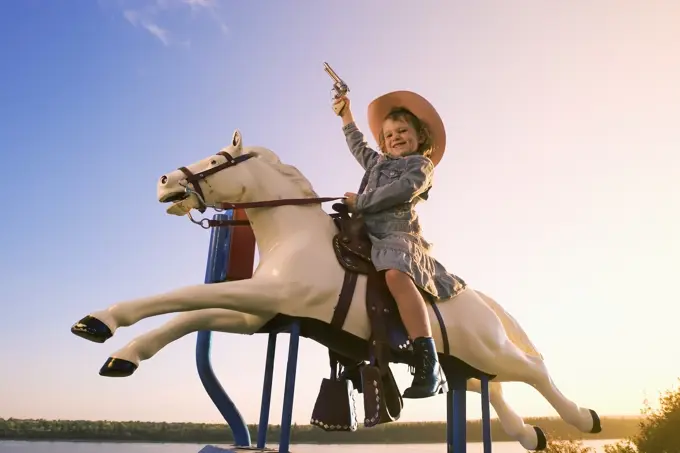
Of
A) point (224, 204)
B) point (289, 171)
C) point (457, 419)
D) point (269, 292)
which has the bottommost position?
point (457, 419)

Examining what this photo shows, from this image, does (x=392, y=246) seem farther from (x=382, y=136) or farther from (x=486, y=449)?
(x=486, y=449)

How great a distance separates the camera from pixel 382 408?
2854mm

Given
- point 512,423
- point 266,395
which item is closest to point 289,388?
point 266,395

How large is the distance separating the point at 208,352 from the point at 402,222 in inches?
58.9

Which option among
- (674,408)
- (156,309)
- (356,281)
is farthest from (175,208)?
(674,408)

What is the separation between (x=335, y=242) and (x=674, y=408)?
58.5ft

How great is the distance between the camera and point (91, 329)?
2.31m

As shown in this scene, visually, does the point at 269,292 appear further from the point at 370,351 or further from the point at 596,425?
the point at 596,425

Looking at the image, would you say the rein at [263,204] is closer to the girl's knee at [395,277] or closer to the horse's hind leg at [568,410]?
the girl's knee at [395,277]

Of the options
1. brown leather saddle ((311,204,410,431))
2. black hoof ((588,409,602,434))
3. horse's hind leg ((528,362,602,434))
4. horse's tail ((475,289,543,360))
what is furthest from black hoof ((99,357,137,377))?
black hoof ((588,409,602,434))

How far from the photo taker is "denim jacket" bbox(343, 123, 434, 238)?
10.5 ft

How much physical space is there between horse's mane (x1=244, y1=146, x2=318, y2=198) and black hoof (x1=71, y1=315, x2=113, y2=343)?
132cm

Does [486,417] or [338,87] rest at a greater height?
[338,87]

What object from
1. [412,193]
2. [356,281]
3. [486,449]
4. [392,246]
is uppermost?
[412,193]
